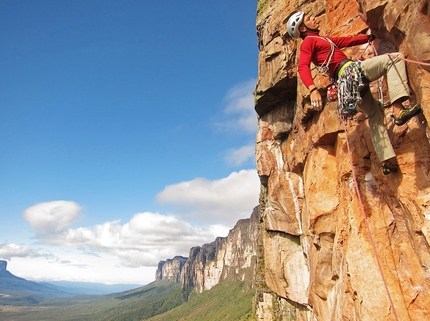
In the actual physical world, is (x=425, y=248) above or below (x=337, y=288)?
above

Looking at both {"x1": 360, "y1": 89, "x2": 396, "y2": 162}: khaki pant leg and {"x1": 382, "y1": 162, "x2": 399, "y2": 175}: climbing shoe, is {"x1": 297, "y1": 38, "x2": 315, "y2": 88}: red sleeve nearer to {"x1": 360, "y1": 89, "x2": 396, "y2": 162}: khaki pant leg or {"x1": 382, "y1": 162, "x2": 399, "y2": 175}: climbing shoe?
{"x1": 360, "y1": 89, "x2": 396, "y2": 162}: khaki pant leg

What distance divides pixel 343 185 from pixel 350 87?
11.7 ft

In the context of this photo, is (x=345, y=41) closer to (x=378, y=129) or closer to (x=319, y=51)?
(x=319, y=51)

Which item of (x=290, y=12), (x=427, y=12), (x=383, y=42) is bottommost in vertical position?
(x=427, y=12)

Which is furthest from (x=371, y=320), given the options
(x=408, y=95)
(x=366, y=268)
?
(x=408, y=95)

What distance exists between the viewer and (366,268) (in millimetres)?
7656

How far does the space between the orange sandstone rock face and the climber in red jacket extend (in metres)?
0.36

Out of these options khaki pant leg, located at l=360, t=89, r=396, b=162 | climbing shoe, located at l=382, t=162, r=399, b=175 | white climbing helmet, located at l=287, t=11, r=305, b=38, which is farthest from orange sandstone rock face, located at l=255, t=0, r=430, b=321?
white climbing helmet, located at l=287, t=11, r=305, b=38

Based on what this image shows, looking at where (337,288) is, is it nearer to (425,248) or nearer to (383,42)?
(425,248)

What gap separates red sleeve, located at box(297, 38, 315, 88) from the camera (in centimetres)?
710

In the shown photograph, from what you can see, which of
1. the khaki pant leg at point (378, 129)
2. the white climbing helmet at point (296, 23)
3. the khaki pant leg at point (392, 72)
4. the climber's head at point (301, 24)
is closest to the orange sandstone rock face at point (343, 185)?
the khaki pant leg at point (392, 72)

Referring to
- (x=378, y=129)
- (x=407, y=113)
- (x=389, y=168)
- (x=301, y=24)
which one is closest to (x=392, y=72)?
(x=407, y=113)

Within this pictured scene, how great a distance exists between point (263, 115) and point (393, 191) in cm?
1071

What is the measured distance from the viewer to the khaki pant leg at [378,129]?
7.04 meters
